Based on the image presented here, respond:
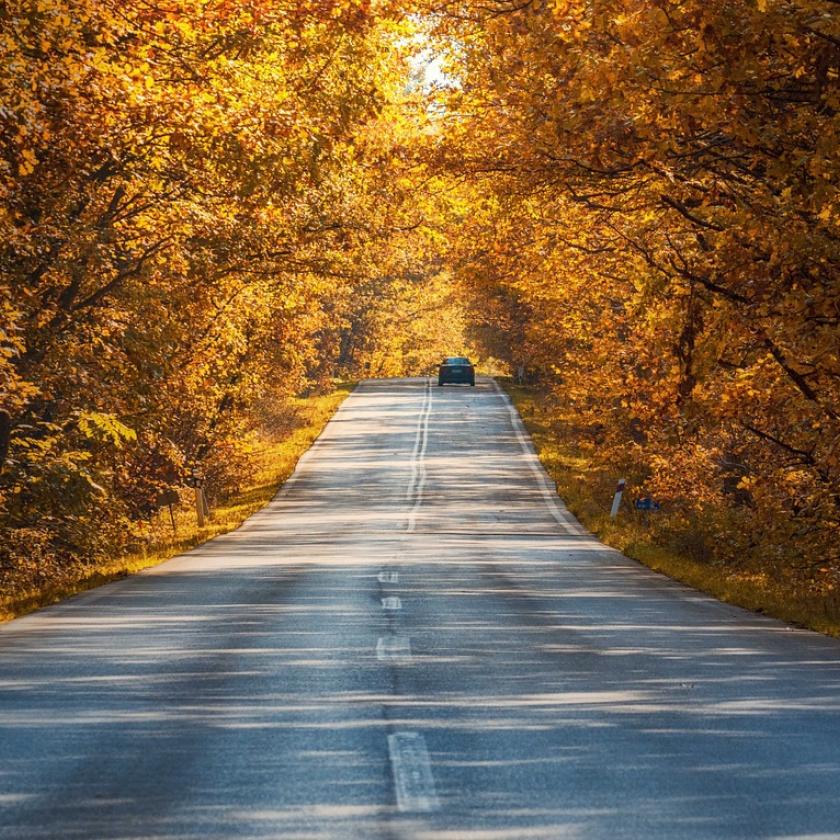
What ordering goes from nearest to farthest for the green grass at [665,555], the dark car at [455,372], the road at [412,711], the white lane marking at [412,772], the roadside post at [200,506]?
1. the road at [412,711]
2. the white lane marking at [412,772]
3. the green grass at [665,555]
4. the roadside post at [200,506]
5. the dark car at [455,372]

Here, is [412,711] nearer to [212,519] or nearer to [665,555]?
[665,555]

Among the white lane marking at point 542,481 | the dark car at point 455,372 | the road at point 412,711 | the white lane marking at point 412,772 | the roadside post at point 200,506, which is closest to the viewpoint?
the road at point 412,711

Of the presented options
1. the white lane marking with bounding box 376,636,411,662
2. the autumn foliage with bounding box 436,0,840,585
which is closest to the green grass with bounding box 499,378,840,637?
the autumn foliage with bounding box 436,0,840,585

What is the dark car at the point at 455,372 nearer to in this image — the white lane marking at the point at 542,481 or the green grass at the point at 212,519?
the green grass at the point at 212,519

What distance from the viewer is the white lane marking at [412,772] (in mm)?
6898

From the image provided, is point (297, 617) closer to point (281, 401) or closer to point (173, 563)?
point (173, 563)

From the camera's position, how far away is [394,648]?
492 inches

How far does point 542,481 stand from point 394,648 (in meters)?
30.6

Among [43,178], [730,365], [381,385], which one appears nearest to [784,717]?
[730,365]

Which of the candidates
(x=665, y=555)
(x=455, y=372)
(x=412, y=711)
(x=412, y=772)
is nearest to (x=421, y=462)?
(x=665, y=555)

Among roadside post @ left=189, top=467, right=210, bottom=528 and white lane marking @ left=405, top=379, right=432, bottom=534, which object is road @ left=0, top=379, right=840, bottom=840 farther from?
roadside post @ left=189, top=467, right=210, bottom=528

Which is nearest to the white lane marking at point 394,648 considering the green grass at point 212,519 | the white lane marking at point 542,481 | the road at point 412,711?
the road at point 412,711

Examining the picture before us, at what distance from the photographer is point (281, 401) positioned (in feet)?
188

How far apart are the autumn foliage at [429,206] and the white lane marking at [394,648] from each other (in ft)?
14.2
